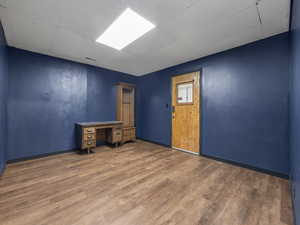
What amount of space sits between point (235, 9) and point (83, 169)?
11.5ft

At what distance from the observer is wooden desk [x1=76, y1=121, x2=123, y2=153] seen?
3.11 m

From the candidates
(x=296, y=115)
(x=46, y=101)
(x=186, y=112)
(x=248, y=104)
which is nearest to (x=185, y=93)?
(x=186, y=112)

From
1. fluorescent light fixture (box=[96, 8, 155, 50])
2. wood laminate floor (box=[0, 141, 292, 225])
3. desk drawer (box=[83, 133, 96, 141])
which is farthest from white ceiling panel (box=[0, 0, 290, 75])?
wood laminate floor (box=[0, 141, 292, 225])

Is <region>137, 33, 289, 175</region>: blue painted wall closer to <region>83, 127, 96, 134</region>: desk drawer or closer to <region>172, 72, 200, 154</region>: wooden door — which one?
<region>172, 72, 200, 154</region>: wooden door

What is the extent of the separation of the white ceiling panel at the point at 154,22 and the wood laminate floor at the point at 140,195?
246cm

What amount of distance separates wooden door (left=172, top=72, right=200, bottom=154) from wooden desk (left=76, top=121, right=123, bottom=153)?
5.79ft

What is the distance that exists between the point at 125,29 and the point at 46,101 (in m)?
2.61

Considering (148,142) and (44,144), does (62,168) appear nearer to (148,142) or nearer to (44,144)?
(44,144)

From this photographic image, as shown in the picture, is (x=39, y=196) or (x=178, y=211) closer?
(x=178, y=211)

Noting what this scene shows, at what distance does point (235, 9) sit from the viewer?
5.24ft

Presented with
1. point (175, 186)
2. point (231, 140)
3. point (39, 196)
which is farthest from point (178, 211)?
point (231, 140)

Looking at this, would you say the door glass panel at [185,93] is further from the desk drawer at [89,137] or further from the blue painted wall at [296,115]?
the desk drawer at [89,137]

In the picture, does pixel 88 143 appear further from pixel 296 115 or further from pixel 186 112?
pixel 296 115

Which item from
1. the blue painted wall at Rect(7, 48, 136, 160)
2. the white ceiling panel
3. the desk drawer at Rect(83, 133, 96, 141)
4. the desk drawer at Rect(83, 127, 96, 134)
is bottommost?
the desk drawer at Rect(83, 133, 96, 141)
